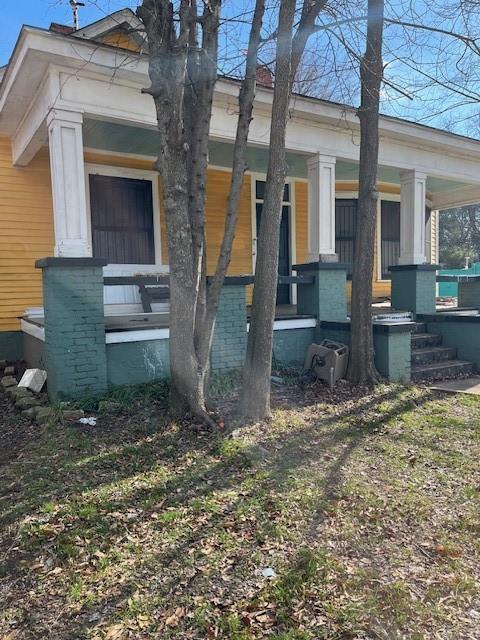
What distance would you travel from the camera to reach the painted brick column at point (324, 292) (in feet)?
22.0

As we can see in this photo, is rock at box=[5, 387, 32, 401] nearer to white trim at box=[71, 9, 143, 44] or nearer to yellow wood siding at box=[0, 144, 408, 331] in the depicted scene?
yellow wood siding at box=[0, 144, 408, 331]

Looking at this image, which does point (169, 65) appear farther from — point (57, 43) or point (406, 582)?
point (406, 582)

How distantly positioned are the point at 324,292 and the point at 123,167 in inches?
154

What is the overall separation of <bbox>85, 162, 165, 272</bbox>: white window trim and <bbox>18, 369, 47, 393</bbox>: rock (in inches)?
108

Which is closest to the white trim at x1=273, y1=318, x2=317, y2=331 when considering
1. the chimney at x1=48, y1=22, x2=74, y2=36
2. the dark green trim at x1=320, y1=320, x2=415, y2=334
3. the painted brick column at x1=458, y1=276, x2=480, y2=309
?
the dark green trim at x1=320, y1=320, x2=415, y2=334

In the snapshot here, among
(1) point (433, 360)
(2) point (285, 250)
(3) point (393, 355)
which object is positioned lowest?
(1) point (433, 360)

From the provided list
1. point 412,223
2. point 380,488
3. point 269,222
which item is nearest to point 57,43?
point 269,222

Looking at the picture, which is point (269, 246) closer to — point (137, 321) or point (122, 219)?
point (137, 321)

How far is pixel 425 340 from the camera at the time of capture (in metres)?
7.37

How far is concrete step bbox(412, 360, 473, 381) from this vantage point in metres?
6.52

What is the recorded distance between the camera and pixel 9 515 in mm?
2910

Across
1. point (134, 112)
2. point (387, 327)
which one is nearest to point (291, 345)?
point (387, 327)

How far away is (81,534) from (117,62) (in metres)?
4.84

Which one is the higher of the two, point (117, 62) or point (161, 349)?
point (117, 62)
